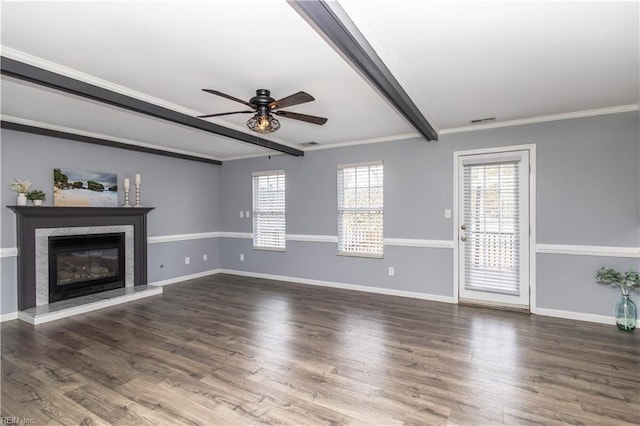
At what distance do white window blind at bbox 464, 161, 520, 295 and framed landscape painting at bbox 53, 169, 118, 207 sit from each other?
535 cm

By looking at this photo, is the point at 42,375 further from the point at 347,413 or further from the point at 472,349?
the point at 472,349

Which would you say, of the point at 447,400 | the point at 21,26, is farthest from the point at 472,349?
the point at 21,26

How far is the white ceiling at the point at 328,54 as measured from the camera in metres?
1.87

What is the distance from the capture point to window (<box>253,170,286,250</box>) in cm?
614

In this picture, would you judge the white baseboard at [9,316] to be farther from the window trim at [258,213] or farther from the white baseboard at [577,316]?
the white baseboard at [577,316]

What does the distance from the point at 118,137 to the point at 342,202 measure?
3608 millimetres

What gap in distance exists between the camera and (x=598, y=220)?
12.2 ft

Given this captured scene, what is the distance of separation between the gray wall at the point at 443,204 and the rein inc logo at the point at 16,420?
4.06 metres

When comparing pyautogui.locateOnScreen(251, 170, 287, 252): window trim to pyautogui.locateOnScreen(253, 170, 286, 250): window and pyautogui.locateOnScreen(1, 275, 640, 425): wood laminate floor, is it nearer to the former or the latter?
pyautogui.locateOnScreen(253, 170, 286, 250): window

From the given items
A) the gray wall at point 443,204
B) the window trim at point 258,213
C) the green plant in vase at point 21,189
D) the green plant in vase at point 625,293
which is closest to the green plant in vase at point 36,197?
the green plant in vase at point 21,189

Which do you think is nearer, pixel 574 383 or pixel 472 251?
pixel 574 383

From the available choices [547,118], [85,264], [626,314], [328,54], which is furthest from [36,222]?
[626,314]

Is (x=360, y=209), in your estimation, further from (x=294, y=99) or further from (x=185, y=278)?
(x=185, y=278)

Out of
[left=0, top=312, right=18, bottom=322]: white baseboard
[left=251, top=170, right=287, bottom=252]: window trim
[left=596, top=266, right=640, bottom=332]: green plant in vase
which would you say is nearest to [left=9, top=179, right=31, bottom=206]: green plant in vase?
[left=0, top=312, right=18, bottom=322]: white baseboard
